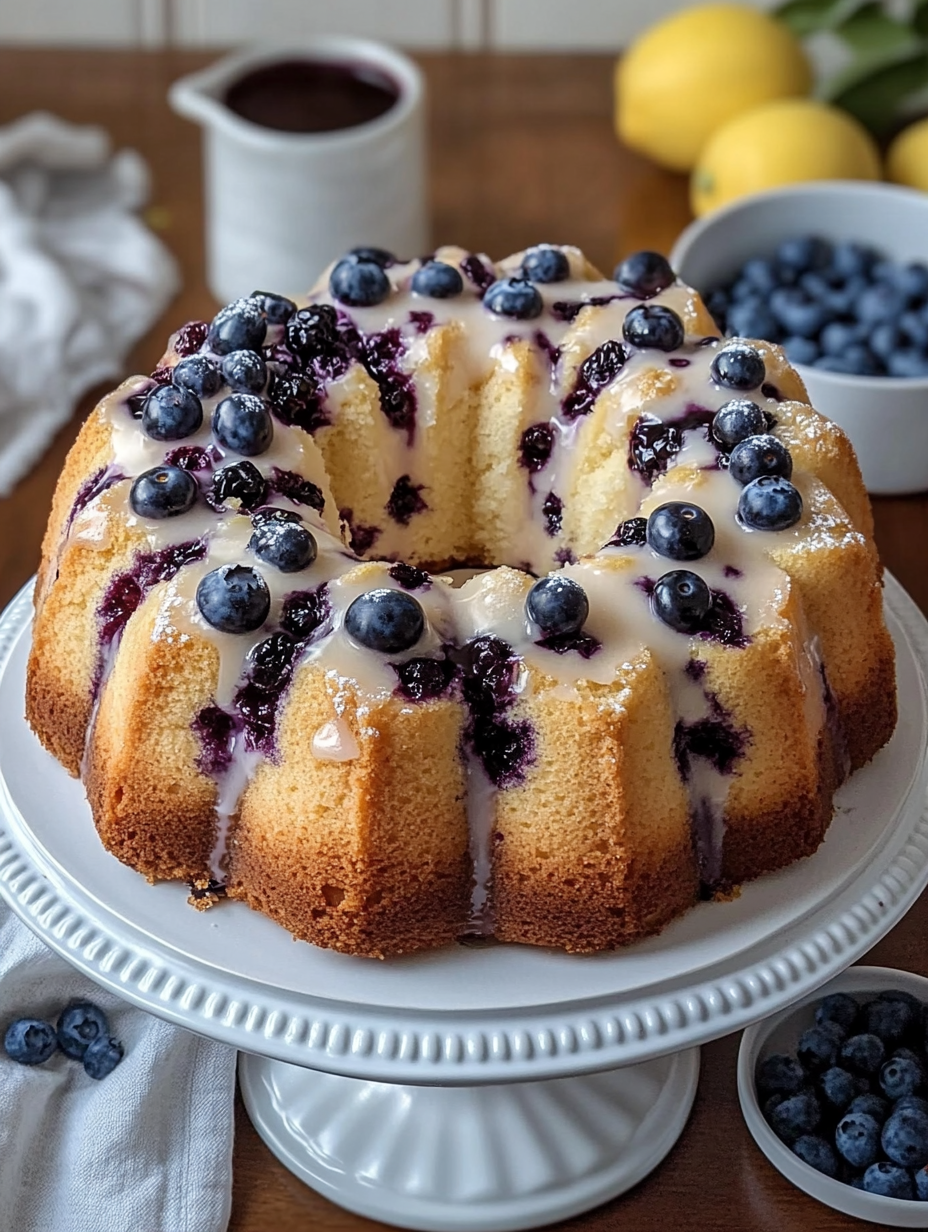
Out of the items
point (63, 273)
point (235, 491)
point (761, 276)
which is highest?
point (235, 491)

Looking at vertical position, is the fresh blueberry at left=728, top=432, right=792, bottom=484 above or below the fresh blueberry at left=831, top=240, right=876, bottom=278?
above

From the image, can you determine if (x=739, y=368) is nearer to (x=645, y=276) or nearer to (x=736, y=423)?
(x=736, y=423)

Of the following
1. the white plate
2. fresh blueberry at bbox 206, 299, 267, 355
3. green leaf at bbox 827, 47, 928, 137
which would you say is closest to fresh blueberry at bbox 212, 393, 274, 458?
fresh blueberry at bbox 206, 299, 267, 355

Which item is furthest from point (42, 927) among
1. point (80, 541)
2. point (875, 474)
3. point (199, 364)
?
point (875, 474)

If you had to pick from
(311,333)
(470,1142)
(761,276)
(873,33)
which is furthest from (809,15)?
(470,1142)

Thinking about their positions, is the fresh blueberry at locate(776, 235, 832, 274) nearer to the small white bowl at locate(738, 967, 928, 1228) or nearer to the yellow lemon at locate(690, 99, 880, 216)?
the yellow lemon at locate(690, 99, 880, 216)

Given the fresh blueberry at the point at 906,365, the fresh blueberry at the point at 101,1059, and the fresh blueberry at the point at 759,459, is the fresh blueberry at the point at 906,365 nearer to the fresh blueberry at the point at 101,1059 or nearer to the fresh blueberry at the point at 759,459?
the fresh blueberry at the point at 759,459
